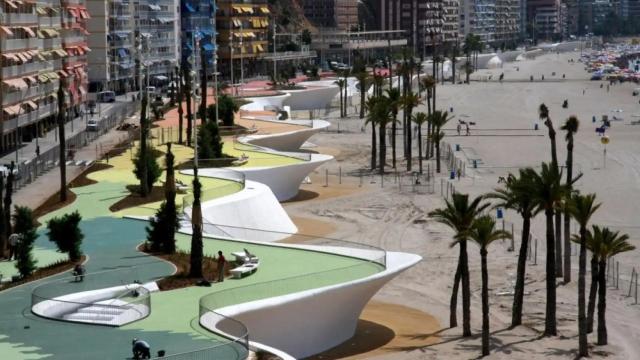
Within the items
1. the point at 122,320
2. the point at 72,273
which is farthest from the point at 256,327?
the point at 72,273

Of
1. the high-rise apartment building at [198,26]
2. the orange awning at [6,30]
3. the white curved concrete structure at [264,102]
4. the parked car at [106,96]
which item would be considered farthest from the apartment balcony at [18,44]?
the high-rise apartment building at [198,26]

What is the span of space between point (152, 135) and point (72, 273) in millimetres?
39497

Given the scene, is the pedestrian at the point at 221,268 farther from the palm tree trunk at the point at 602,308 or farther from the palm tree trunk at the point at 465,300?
the palm tree trunk at the point at 602,308

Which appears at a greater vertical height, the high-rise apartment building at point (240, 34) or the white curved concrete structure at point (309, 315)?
the high-rise apartment building at point (240, 34)

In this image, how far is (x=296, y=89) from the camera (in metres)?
120

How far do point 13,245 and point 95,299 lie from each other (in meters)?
7.07

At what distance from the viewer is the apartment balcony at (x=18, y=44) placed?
230 ft

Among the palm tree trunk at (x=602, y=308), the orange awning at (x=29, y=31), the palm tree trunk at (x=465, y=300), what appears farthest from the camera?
the orange awning at (x=29, y=31)

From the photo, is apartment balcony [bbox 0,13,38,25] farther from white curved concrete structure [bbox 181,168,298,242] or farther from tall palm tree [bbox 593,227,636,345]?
tall palm tree [bbox 593,227,636,345]

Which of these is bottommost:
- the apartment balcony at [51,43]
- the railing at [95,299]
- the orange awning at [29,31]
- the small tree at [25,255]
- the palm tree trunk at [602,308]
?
the palm tree trunk at [602,308]

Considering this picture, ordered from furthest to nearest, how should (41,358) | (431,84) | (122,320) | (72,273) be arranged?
(431,84) < (72,273) < (122,320) < (41,358)

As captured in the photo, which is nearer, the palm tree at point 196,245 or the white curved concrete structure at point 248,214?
the palm tree at point 196,245

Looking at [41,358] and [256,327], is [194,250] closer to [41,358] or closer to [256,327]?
[256,327]

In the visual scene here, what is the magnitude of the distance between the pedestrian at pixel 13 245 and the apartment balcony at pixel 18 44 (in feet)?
116
